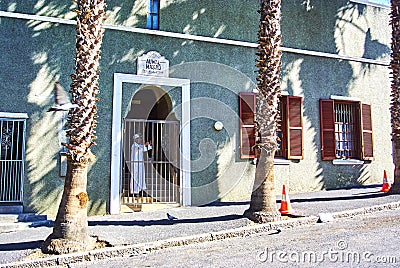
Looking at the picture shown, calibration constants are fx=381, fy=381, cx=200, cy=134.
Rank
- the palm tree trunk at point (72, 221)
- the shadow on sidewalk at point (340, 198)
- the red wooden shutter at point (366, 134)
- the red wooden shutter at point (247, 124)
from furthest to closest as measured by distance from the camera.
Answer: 1. the red wooden shutter at point (366, 134)
2. the red wooden shutter at point (247, 124)
3. the shadow on sidewalk at point (340, 198)
4. the palm tree trunk at point (72, 221)

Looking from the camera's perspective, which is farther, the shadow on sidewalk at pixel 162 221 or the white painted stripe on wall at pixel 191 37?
the white painted stripe on wall at pixel 191 37

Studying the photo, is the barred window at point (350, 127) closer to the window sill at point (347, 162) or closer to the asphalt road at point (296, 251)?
the window sill at point (347, 162)

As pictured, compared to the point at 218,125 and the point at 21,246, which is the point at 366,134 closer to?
the point at 218,125

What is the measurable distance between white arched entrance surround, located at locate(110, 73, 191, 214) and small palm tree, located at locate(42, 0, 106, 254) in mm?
2998

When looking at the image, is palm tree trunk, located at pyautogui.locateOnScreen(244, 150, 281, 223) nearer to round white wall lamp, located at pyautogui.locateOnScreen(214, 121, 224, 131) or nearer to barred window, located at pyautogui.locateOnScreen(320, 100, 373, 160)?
round white wall lamp, located at pyautogui.locateOnScreen(214, 121, 224, 131)

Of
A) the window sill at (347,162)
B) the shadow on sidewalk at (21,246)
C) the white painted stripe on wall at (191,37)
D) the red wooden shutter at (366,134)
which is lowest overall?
the shadow on sidewalk at (21,246)

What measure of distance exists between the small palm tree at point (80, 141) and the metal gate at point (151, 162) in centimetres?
364

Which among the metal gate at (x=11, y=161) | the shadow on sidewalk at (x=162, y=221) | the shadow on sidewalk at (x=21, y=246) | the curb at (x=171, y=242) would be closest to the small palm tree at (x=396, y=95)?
the curb at (x=171, y=242)

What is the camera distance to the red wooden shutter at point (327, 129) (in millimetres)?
12188

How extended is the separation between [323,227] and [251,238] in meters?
1.60

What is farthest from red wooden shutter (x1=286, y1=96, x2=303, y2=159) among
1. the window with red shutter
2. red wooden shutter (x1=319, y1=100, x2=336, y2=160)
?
red wooden shutter (x1=319, y1=100, x2=336, y2=160)

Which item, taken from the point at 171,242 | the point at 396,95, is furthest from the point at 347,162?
the point at 171,242

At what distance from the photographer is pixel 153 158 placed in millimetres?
11281

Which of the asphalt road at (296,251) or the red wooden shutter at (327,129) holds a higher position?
the red wooden shutter at (327,129)
